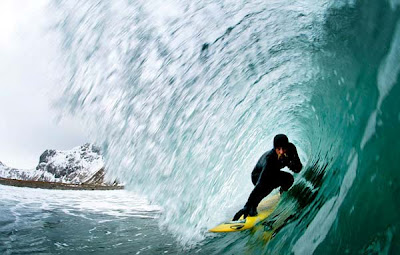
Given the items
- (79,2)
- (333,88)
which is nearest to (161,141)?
(79,2)

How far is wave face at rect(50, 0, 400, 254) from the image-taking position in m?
3.38

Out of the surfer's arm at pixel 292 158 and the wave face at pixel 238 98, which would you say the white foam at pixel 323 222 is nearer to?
the wave face at pixel 238 98

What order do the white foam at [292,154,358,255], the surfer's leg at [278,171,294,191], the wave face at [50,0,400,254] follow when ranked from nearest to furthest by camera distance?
Answer: the wave face at [50,0,400,254]
the white foam at [292,154,358,255]
the surfer's leg at [278,171,294,191]

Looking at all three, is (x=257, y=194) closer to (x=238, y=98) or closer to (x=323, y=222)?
(x=323, y=222)

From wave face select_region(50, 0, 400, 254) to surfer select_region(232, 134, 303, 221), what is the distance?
52cm

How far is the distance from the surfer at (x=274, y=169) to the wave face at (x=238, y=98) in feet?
1.72

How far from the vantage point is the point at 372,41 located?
144 inches

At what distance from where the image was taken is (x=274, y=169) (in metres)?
6.10

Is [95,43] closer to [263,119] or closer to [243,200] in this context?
[263,119]

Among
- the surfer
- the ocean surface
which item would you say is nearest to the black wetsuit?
the surfer

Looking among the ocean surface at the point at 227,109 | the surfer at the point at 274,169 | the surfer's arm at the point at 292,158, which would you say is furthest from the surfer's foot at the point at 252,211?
the surfer's arm at the point at 292,158

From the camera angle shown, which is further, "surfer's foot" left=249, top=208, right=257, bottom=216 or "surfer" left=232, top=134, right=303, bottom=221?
"surfer's foot" left=249, top=208, right=257, bottom=216

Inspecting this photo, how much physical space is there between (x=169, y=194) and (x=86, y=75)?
11.5ft

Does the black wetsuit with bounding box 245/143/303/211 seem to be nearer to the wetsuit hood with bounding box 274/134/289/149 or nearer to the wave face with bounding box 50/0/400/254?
the wetsuit hood with bounding box 274/134/289/149
